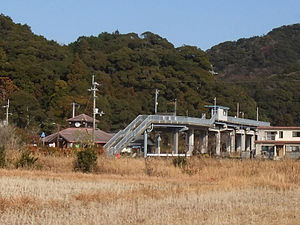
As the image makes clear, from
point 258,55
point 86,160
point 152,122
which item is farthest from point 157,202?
point 258,55

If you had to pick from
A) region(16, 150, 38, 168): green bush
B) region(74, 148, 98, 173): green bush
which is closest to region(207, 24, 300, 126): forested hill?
region(74, 148, 98, 173): green bush

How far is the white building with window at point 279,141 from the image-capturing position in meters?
54.2

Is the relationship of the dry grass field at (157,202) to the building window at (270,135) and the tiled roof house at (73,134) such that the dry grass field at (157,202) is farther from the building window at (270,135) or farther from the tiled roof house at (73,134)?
the building window at (270,135)

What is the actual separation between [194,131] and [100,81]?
51.5 feet

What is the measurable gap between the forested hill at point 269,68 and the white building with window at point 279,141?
1999cm

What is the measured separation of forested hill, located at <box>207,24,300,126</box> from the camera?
8033 centimetres

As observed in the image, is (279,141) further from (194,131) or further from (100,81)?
(100,81)

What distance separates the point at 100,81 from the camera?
63.3 meters

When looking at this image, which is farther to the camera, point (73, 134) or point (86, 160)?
point (73, 134)

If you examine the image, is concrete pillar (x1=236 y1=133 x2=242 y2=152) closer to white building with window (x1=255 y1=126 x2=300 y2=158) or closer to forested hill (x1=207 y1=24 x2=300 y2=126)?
white building with window (x1=255 y1=126 x2=300 y2=158)

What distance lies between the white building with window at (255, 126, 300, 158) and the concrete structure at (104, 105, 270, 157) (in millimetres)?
1838

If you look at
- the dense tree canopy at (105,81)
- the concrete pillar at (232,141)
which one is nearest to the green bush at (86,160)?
the dense tree canopy at (105,81)

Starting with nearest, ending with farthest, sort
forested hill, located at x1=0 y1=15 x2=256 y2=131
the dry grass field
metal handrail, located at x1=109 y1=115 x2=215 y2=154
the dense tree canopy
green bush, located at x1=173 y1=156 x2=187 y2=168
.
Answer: the dry grass field → green bush, located at x1=173 y1=156 x2=187 y2=168 → metal handrail, located at x1=109 y1=115 x2=215 y2=154 → forested hill, located at x1=0 y1=15 x2=256 y2=131 → the dense tree canopy

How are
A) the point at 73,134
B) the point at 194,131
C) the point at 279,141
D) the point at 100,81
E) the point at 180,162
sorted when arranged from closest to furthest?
the point at 180,162 → the point at 73,134 → the point at 194,131 → the point at 279,141 → the point at 100,81
